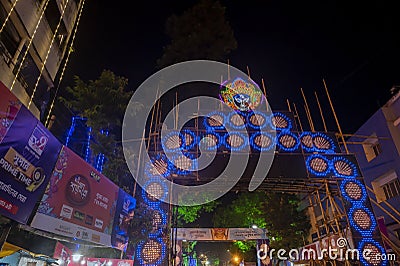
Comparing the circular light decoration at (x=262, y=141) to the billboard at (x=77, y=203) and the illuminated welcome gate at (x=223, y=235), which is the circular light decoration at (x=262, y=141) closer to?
the billboard at (x=77, y=203)

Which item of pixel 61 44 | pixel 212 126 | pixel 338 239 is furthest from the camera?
pixel 61 44

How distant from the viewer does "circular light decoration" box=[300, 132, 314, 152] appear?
8.70 meters

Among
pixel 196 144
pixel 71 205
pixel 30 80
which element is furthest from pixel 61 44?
pixel 71 205

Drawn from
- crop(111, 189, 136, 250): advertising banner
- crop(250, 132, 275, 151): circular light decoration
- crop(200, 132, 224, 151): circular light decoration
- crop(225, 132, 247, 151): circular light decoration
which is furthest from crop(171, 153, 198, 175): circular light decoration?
crop(250, 132, 275, 151): circular light decoration

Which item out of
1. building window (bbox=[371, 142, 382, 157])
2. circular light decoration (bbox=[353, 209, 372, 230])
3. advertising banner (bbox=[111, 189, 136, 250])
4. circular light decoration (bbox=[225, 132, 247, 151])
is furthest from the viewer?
building window (bbox=[371, 142, 382, 157])

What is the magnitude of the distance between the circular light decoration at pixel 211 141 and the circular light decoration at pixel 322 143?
3246 mm

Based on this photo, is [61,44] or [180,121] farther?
[61,44]

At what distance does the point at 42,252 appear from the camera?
24.0 ft

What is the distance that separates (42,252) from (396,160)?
14.7 metres

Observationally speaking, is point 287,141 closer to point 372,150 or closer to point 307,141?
point 307,141

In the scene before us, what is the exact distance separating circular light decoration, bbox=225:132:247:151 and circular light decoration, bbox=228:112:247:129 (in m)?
0.31

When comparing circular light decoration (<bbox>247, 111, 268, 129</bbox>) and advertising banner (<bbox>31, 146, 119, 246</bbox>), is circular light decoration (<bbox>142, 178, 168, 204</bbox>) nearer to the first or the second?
advertising banner (<bbox>31, 146, 119, 246</bbox>)

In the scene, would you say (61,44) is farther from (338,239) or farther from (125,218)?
(338,239)

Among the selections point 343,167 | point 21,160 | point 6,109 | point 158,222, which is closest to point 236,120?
point 343,167
